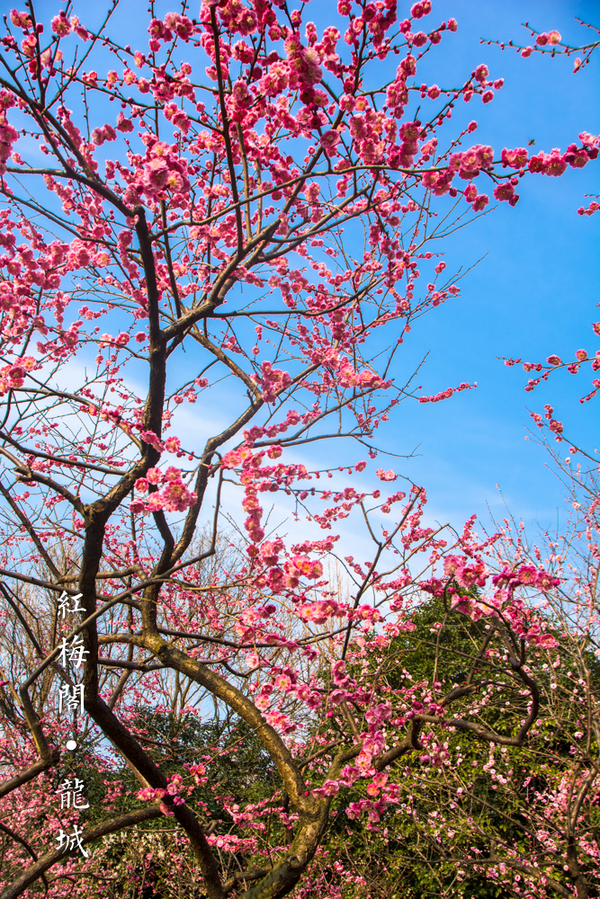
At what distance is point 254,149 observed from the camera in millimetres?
3316

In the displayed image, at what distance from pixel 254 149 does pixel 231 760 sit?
893 centimetres

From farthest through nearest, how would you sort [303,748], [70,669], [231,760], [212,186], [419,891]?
[231,760]
[303,748]
[419,891]
[212,186]
[70,669]

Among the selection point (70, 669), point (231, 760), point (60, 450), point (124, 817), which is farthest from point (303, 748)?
point (60, 450)

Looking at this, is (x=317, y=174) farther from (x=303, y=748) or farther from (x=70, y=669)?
(x=303, y=748)

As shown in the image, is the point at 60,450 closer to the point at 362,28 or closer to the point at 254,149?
the point at 254,149

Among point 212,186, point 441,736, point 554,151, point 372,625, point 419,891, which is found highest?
point 212,186

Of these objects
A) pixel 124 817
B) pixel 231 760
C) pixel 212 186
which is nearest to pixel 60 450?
pixel 212 186

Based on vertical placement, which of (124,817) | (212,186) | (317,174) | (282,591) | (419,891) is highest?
(212,186)

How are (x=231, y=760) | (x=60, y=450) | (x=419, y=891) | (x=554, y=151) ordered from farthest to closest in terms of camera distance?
(x=231, y=760)
(x=419, y=891)
(x=60, y=450)
(x=554, y=151)

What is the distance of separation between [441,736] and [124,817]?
4157mm

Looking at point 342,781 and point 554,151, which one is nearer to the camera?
point 554,151

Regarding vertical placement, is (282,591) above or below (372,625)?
above

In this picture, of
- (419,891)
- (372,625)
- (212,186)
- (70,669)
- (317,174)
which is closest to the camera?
(317,174)

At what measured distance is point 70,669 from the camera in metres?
3.68
